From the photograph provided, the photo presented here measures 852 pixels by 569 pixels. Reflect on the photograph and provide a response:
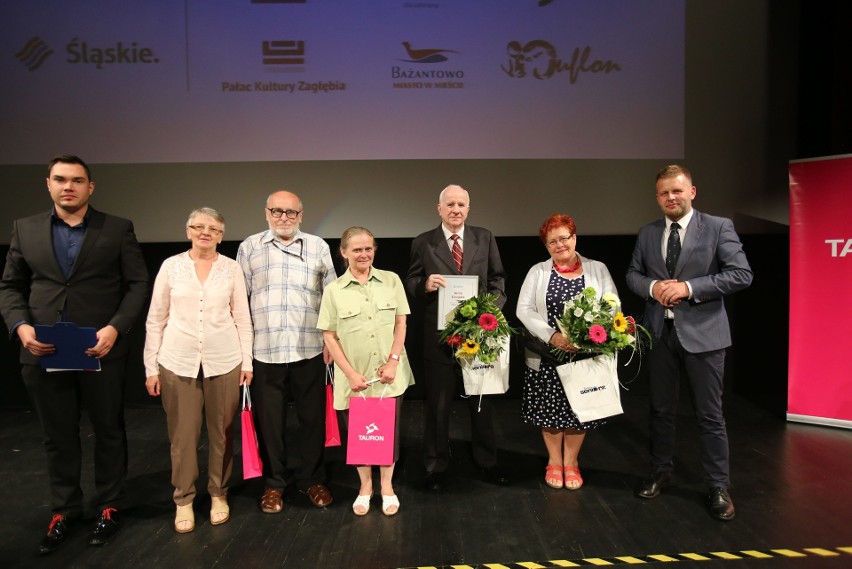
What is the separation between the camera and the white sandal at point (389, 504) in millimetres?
2982

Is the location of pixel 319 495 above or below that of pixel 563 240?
below

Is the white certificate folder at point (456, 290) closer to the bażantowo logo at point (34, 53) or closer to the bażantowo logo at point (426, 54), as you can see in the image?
the bażantowo logo at point (426, 54)

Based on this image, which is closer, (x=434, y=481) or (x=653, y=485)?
(x=653, y=485)

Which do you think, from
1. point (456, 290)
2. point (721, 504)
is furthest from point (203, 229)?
point (721, 504)

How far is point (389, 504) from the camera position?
2994mm

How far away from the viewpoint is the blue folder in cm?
261

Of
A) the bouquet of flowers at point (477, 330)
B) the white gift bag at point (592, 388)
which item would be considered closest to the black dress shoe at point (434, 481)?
the bouquet of flowers at point (477, 330)

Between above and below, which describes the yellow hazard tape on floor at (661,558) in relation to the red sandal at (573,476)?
below

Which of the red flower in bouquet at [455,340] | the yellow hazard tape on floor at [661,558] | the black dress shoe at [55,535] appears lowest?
the yellow hazard tape on floor at [661,558]

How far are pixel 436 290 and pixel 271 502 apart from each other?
1438 mm

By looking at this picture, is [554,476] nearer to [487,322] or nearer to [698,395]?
[698,395]

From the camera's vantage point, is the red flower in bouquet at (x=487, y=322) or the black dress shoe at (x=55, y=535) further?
the red flower in bouquet at (x=487, y=322)

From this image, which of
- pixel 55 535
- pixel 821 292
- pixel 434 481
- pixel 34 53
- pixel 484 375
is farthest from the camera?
pixel 34 53

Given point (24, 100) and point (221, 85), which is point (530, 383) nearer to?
point (221, 85)
